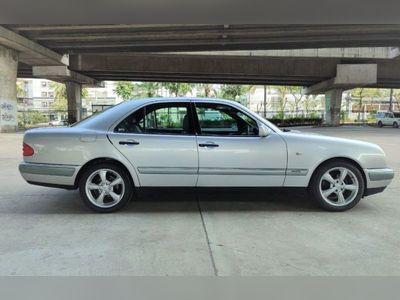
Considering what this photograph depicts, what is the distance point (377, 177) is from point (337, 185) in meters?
0.58

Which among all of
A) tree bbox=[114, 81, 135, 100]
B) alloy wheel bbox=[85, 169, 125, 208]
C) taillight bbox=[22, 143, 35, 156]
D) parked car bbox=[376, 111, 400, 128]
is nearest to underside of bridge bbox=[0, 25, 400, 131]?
parked car bbox=[376, 111, 400, 128]

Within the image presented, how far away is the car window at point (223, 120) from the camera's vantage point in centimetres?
598

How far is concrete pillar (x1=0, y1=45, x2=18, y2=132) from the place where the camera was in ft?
84.0

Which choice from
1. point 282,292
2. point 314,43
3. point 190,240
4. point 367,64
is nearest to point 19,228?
point 190,240

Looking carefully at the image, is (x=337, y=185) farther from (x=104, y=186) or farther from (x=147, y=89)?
(x=147, y=89)

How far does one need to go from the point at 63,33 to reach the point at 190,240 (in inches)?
892

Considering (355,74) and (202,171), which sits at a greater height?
(355,74)

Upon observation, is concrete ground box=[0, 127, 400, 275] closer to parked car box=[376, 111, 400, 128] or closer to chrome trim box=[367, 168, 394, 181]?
chrome trim box=[367, 168, 394, 181]

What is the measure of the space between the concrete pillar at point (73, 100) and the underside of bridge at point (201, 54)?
100 millimetres

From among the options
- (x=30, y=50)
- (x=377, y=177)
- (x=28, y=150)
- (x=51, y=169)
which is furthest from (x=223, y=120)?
(x=30, y=50)

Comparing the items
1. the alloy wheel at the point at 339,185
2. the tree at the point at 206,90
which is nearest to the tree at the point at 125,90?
the tree at the point at 206,90

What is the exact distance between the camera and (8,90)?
26.4m

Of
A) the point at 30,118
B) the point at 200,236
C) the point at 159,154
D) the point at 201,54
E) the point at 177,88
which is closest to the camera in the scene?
the point at 200,236

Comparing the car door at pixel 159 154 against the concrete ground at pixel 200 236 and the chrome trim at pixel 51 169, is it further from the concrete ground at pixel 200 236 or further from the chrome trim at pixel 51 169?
the chrome trim at pixel 51 169
